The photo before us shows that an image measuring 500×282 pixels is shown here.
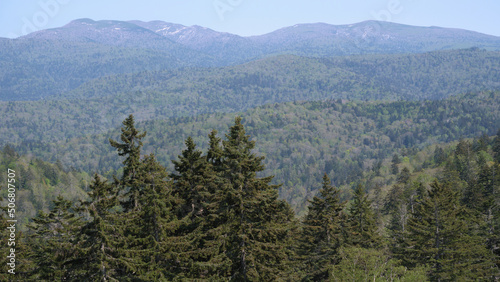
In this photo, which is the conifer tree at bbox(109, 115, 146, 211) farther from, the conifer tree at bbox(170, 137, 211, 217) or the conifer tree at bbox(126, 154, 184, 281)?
the conifer tree at bbox(170, 137, 211, 217)

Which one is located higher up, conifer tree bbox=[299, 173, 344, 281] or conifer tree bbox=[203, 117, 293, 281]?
conifer tree bbox=[203, 117, 293, 281]

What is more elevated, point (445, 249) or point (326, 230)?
point (326, 230)

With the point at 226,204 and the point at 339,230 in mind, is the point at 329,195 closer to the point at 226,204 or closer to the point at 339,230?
the point at 339,230

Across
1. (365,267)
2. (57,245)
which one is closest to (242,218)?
(57,245)

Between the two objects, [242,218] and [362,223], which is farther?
[362,223]

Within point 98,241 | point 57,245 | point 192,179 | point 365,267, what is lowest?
point 365,267

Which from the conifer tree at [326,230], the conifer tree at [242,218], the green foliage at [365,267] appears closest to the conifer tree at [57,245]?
the conifer tree at [242,218]

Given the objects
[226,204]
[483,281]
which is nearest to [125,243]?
[226,204]

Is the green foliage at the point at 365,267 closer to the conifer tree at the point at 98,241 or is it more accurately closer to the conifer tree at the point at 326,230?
the conifer tree at the point at 326,230

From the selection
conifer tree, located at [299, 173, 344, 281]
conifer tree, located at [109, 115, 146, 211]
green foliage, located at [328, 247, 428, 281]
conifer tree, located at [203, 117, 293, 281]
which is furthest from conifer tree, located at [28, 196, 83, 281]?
conifer tree, located at [299, 173, 344, 281]

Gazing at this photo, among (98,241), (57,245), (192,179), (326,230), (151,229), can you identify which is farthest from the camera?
(326,230)

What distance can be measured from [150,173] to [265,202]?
7.56 m

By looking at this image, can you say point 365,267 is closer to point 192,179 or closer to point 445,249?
point 445,249

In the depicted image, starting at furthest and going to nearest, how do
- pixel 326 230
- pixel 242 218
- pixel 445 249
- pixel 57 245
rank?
1. pixel 326 230
2. pixel 445 249
3. pixel 242 218
4. pixel 57 245
